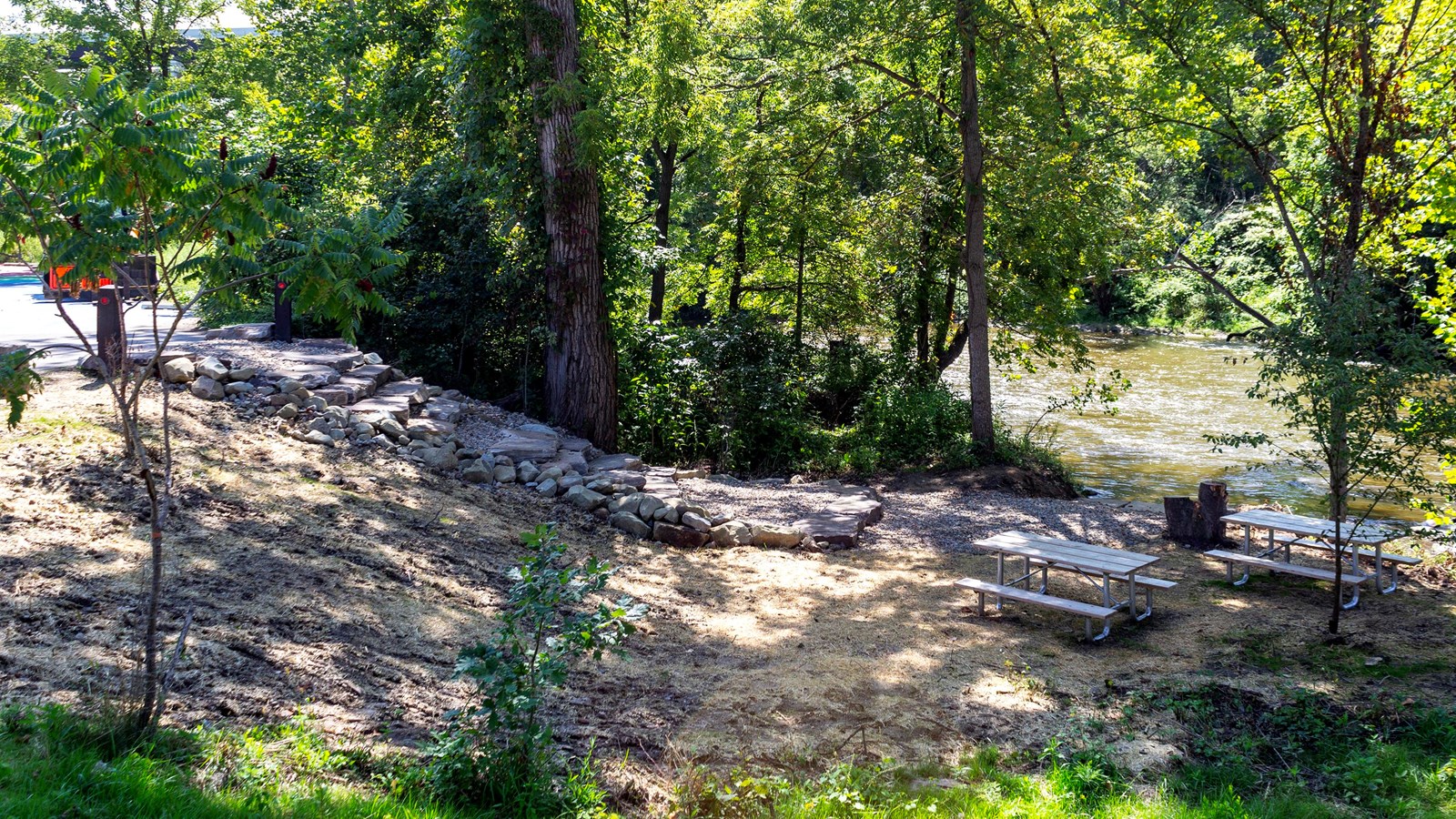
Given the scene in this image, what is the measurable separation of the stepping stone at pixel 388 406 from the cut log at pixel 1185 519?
7.28 m

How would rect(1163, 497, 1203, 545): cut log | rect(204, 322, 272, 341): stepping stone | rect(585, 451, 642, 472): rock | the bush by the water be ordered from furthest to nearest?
the bush by the water, rect(204, 322, 272, 341): stepping stone, rect(585, 451, 642, 472): rock, rect(1163, 497, 1203, 545): cut log

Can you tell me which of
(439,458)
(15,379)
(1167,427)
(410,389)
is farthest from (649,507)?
(1167,427)

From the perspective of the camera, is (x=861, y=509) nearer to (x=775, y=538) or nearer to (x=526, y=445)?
(x=775, y=538)

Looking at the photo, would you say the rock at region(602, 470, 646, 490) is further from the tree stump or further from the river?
the river

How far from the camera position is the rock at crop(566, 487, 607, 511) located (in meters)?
8.79

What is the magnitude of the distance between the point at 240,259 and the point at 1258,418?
18.8 m

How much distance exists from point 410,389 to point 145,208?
21.1 ft

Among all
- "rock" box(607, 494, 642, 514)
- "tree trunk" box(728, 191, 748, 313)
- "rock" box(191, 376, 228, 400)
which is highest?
"tree trunk" box(728, 191, 748, 313)

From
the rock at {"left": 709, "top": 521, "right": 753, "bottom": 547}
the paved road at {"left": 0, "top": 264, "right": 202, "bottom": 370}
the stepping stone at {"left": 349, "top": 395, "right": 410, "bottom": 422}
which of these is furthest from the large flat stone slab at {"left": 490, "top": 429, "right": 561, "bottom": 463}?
the paved road at {"left": 0, "top": 264, "right": 202, "bottom": 370}

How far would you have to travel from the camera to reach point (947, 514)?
10633mm

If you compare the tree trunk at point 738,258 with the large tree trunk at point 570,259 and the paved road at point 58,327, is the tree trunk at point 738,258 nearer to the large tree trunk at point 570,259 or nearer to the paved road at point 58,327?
the large tree trunk at point 570,259

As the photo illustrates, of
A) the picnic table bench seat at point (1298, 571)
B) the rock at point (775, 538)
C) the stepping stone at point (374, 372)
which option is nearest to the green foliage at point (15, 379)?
the rock at point (775, 538)

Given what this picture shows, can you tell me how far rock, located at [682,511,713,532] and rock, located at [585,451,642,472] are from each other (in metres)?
1.38

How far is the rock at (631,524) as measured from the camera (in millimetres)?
8578
